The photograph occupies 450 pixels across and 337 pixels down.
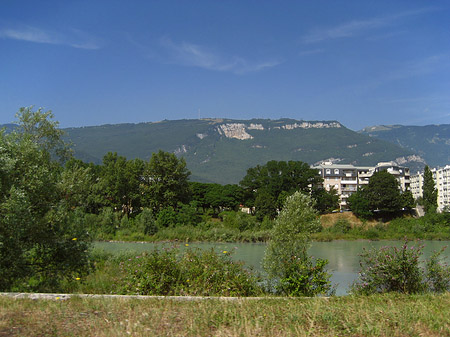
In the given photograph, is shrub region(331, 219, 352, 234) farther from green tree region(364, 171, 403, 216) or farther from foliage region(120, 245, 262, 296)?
foliage region(120, 245, 262, 296)

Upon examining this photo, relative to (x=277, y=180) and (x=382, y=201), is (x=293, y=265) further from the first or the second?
(x=277, y=180)

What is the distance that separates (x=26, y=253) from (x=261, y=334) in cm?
930

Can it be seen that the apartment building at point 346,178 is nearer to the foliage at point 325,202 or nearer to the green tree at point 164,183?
the foliage at point 325,202

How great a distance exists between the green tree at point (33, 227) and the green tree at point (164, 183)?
5659 centimetres

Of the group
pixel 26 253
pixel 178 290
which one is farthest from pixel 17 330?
pixel 26 253

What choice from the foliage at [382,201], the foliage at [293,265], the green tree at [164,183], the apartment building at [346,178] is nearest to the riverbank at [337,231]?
the foliage at [382,201]

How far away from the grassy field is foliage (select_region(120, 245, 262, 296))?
8.41 ft

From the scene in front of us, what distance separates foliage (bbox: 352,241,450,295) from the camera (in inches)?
427

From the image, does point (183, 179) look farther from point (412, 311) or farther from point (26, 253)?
point (412, 311)

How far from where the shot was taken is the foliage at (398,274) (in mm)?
10836

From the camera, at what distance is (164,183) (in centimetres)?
7419

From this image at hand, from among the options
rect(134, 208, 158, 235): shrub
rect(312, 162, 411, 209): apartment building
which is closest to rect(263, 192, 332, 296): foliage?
rect(134, 208, 158, 235): shrub

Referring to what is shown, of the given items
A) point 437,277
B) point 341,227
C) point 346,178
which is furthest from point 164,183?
point 346,178

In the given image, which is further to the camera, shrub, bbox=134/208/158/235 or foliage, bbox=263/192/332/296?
shrub, bbox=134/208/158/235
